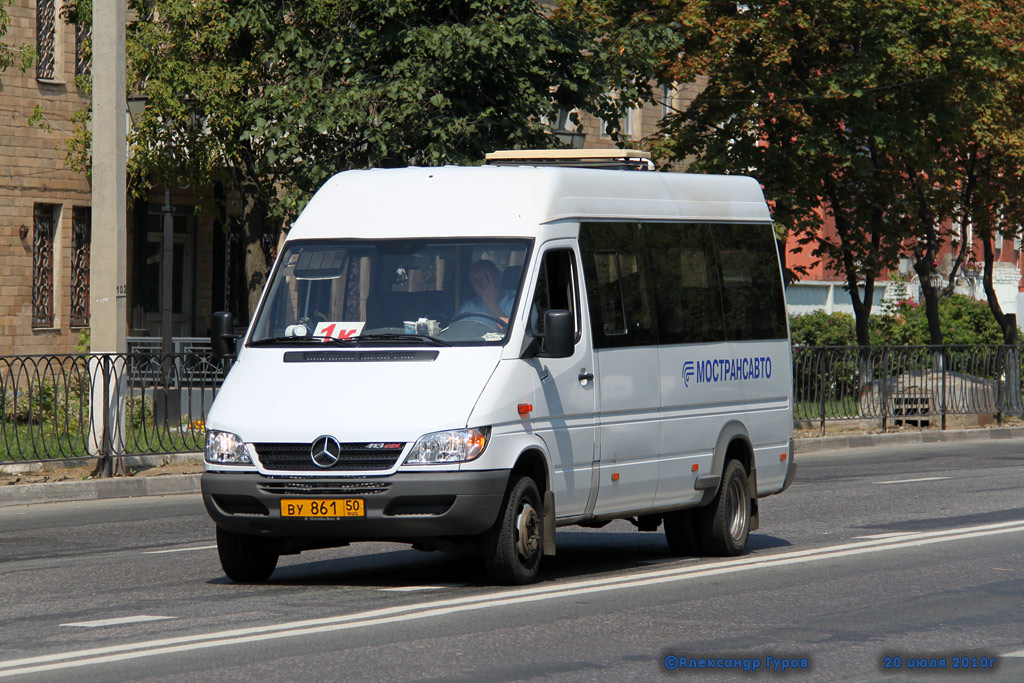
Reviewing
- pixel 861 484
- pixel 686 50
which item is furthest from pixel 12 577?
pixel 686 50

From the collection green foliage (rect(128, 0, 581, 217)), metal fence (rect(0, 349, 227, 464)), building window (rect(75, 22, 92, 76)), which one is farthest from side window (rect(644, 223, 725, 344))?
building window (rect(75, 22, 92, 76))

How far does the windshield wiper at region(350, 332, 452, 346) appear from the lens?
10.1 m

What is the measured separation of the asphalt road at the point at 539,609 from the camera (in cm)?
759

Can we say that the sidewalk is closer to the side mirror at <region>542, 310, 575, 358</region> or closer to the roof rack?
the roof rack

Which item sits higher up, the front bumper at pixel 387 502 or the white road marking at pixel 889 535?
the front bumper at pixel 387 502

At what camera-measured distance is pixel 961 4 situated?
28062mm

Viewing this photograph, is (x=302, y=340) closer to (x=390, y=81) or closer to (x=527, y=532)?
(x=527, y=532)

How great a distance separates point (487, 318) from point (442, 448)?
1.02 m

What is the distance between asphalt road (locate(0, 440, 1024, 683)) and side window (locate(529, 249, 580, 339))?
1.64m

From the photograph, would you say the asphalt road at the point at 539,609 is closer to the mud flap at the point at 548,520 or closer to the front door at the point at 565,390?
the mud flap at the point at 548,520

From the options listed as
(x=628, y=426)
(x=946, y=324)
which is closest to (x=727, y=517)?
(x=628, y=426)

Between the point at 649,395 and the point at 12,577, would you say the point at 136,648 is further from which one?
the point at 649,395

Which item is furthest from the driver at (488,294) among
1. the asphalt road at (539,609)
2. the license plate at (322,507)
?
the asphalt road at (539,609)

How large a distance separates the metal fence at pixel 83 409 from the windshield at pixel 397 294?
25.3ft
